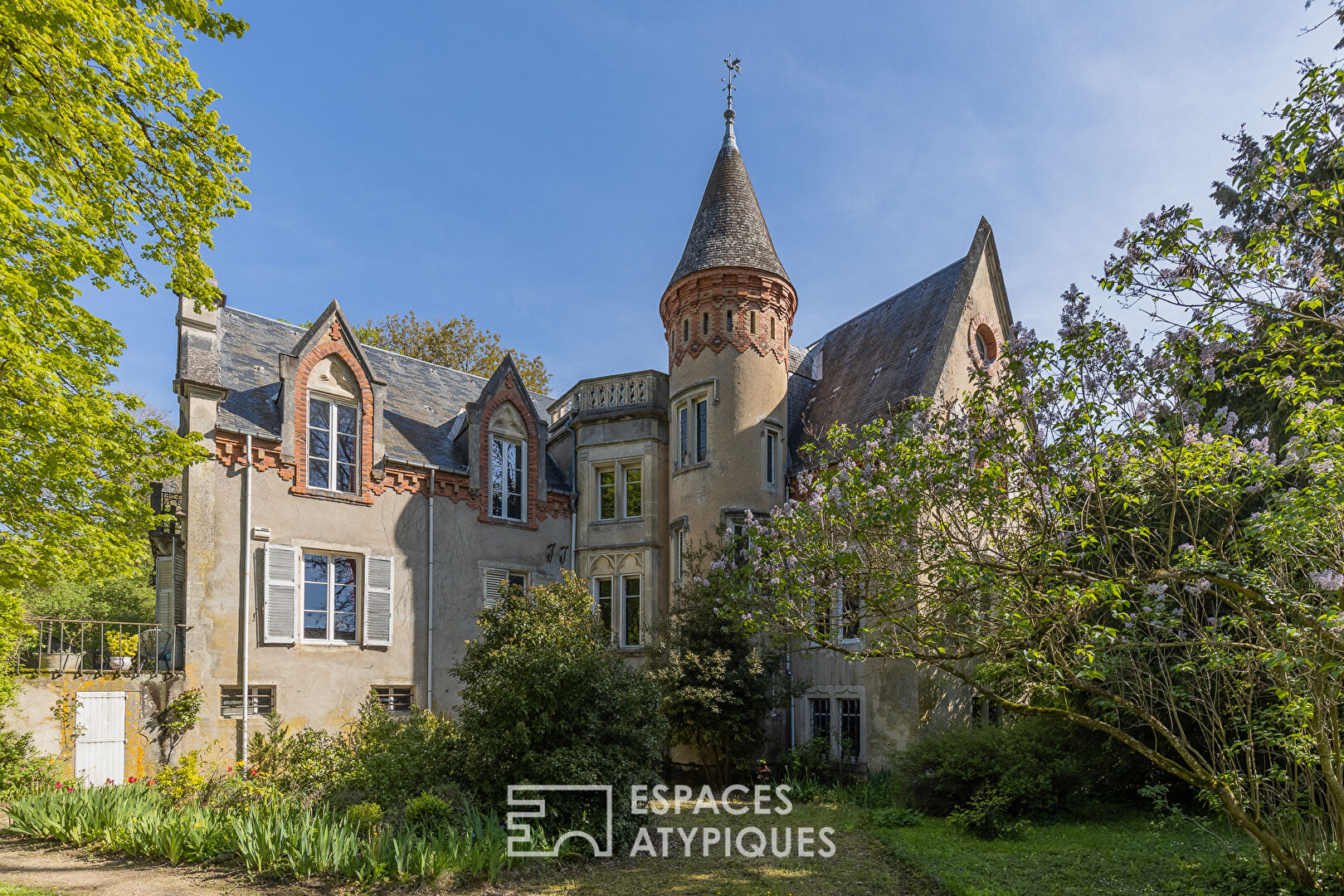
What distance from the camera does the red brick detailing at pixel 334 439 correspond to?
17.0m

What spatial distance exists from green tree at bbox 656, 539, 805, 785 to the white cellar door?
9.17m

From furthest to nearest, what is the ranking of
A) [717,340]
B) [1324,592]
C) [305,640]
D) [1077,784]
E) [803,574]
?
[717,340] < [305,640] < [1077,784] < [803,574] < [1324,592]

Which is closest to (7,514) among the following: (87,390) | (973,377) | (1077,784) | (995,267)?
(87,390)

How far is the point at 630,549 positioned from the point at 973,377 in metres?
12.8

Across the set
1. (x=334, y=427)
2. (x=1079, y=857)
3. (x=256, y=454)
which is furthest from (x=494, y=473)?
(x=1079, y=857)

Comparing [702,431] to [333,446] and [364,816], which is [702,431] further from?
[364,816]

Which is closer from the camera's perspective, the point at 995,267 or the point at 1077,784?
the point at 1077,784

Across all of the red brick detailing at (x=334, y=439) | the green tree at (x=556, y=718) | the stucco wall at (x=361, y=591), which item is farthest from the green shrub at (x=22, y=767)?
the green tree at (x=556, y=718)

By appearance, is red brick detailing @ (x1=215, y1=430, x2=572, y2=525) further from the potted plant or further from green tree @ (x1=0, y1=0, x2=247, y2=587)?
green tree @ (x1=0, y1=0, x2=247, y2=587)

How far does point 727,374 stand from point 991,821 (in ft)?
34.2

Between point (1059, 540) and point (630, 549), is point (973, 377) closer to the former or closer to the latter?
point (1059, 540)

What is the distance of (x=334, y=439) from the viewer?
17.7 meters

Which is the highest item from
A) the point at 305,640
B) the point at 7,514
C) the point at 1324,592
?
the point at 7,514

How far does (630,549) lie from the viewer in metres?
20.2
